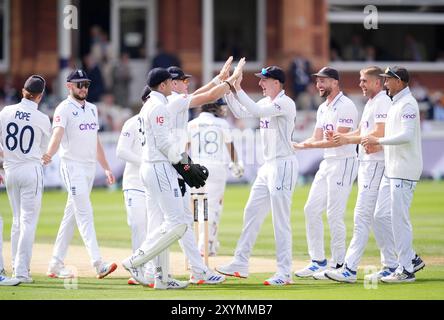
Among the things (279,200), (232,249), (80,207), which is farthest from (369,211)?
(232,249)

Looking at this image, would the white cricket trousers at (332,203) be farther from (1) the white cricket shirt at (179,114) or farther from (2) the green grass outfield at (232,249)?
(1) the white cricket shirt at (179,114)

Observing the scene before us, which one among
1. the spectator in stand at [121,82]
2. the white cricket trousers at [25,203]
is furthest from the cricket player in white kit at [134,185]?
the spectator in stand at [121,82]

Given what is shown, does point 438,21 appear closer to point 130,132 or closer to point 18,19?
point 18,19

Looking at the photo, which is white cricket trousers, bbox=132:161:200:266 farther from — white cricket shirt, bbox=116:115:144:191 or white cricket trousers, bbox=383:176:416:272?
white cricket trousers, bbox=383:176:416:272

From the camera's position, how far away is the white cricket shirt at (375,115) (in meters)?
13.6

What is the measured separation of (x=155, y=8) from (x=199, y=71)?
2.47 meters

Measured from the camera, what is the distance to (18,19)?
3450 centimetres

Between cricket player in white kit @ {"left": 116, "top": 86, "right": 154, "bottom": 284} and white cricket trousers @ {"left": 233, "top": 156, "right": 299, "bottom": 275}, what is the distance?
4.26 feet

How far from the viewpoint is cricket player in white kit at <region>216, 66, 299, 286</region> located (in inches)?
522

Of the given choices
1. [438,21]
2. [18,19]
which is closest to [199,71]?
[18,19]

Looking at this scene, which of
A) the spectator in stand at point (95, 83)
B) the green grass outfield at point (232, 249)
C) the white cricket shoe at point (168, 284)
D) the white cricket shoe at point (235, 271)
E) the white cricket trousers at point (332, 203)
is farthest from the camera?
the spectator in stand at point (95, 83)

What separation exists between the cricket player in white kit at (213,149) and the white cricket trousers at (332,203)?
2.60m
